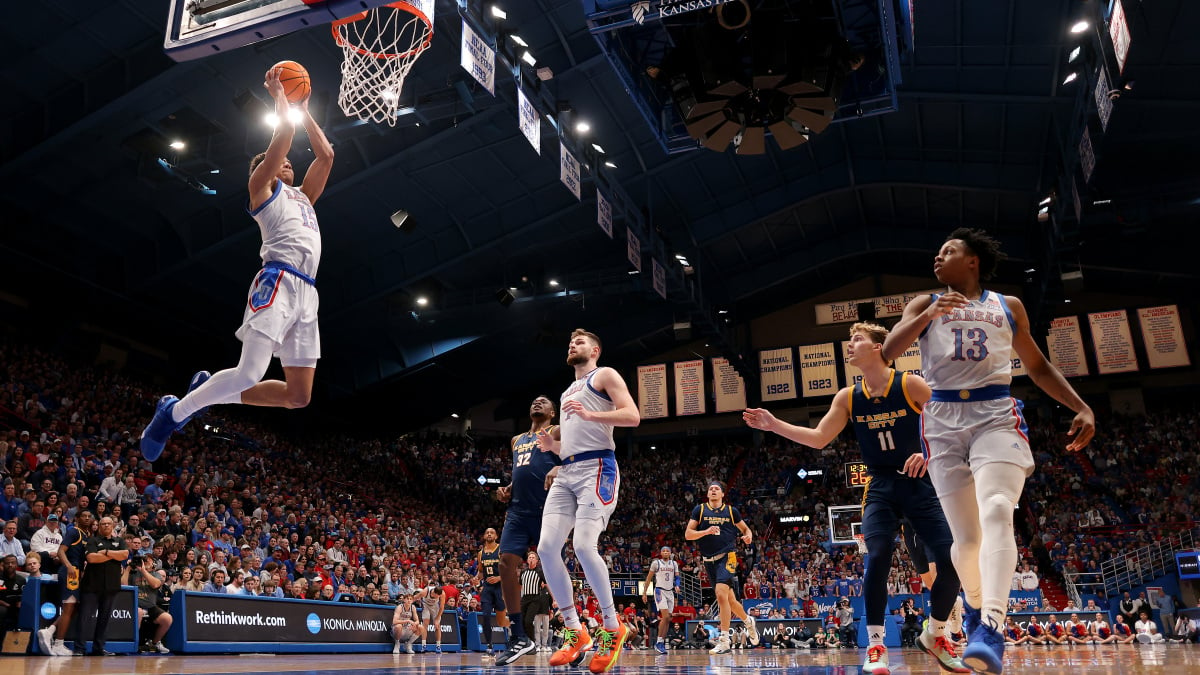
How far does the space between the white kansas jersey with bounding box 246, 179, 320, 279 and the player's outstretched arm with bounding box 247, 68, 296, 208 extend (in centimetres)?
7

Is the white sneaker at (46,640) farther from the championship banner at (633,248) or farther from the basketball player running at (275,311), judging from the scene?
the championship banner at (633,248)

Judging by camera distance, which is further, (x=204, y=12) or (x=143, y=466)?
(x=143, y=466)

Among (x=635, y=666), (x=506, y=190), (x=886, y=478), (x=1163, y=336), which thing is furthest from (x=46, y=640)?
(x=1163, y=336)

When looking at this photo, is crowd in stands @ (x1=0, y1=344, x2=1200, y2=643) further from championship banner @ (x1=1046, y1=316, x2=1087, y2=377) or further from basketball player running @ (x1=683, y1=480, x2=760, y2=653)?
basketball player running @ (x1=683, y1=480, x2=760, y2=653)

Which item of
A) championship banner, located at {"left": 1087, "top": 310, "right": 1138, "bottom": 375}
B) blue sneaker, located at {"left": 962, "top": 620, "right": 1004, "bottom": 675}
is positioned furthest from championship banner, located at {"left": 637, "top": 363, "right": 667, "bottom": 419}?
blue sneaker, located at {"left": 962, "top": 620, "right": 1004, "bottom": 675}

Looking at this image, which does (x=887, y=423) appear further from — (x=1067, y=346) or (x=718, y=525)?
(x=1067, y=346)

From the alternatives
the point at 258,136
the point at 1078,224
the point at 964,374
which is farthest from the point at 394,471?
the point at 964,374

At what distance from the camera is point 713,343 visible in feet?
100

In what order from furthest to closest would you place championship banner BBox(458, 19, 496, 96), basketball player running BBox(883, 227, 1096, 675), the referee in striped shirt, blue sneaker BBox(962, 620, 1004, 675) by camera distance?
the referee in striped shirt, championship banner BBox(458, 19, 496, 96), basketball player running BBox(883, 227, 1096, 675), blue sneaker BBox(962, 620, 1004, 675)

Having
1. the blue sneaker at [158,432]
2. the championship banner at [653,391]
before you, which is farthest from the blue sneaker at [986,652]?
the championship banner at [653,391]

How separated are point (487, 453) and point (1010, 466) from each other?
34283mm

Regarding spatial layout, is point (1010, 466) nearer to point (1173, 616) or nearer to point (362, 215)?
point (362, 215)

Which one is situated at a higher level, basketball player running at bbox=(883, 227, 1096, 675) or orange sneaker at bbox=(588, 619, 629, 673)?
basketball player running at bbox=(883, 227, 1096, 675)

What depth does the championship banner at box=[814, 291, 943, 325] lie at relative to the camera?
32.9 m
